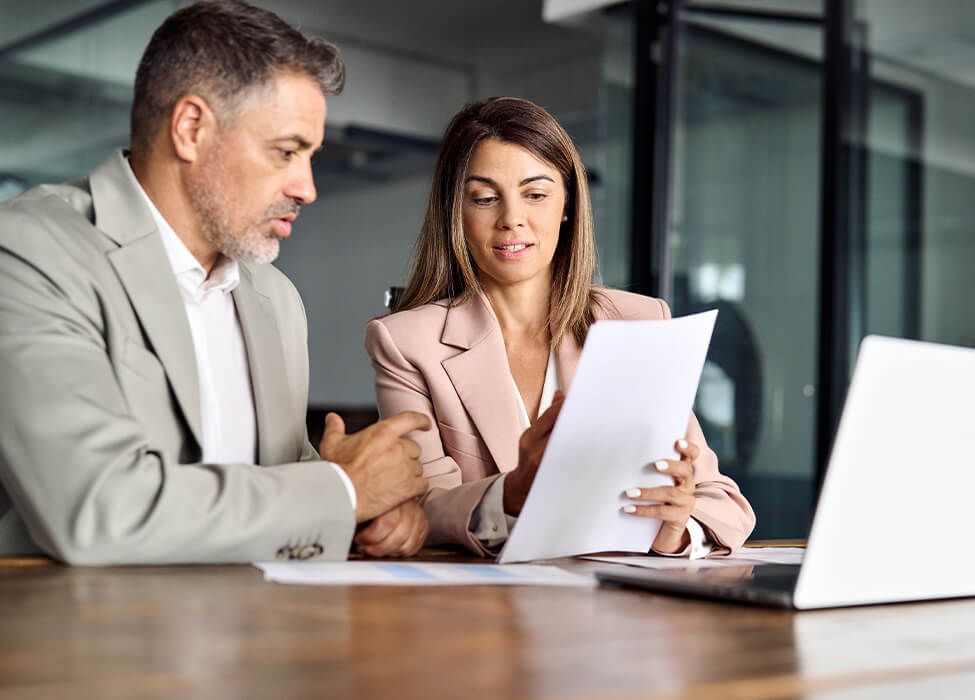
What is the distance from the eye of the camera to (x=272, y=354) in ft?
5.87

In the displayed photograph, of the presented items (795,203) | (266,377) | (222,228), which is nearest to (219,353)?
(266,377)

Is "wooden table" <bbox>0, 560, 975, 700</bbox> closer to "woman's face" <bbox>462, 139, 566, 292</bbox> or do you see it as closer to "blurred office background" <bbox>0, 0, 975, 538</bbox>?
"woman's face" <bbox>462, 139, 566, 292</bbox>

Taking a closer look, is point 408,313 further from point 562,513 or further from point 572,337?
point 562,513

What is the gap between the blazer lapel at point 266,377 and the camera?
68.4 inches

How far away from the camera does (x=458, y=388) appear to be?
2014 millimetres

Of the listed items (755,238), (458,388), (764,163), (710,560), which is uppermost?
(764,163)

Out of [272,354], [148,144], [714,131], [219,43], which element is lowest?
[272,354]

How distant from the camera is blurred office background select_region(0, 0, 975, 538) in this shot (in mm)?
4359

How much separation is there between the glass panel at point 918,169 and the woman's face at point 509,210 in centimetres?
266

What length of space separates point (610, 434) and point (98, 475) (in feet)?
2.00

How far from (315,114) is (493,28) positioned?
6491 millimetres

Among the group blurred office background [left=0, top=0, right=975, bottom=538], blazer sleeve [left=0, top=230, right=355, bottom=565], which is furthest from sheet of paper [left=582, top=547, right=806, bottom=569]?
blurred office background [left=0, top=0, right=975, bottom=538]

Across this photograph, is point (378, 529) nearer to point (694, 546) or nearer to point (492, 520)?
point (492, 520)

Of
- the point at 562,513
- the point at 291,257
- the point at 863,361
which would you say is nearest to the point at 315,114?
the point at 562,513
